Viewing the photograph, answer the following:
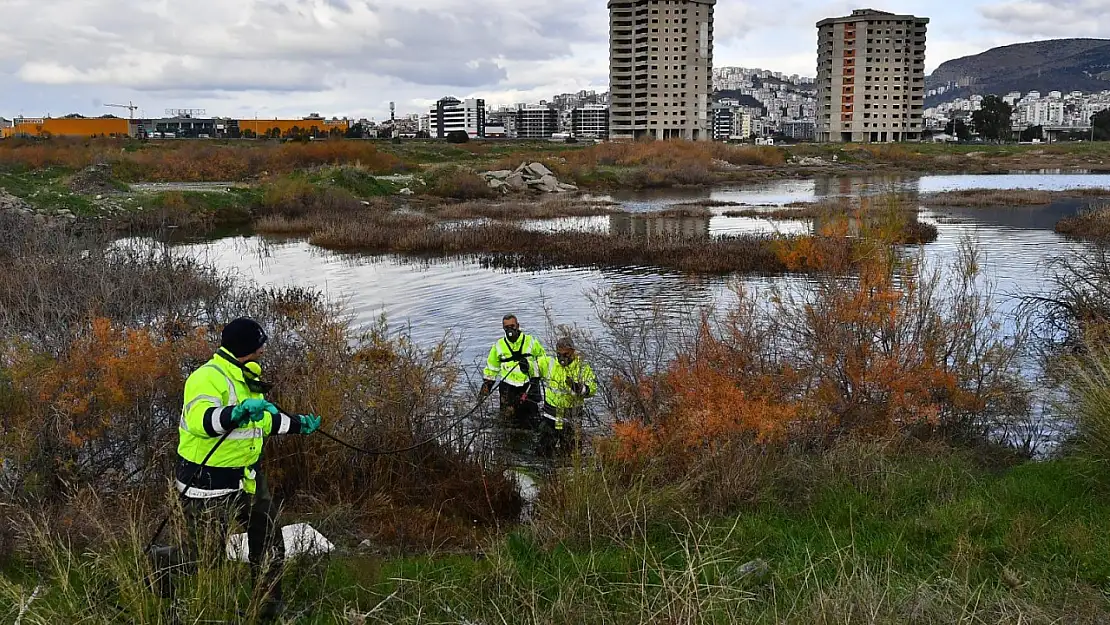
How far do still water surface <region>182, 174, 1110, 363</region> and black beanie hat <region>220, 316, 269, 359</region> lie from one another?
9.80m

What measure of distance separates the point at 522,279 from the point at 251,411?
19.2 metres

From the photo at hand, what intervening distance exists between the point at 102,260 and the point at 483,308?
26.5ft

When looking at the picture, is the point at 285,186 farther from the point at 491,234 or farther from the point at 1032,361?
the point at 1032,361

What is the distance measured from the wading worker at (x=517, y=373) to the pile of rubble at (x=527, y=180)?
4411 centimetres

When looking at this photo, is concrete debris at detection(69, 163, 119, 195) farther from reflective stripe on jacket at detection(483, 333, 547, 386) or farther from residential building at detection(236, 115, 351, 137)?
residential building at detection(236, 115, 351, 137)

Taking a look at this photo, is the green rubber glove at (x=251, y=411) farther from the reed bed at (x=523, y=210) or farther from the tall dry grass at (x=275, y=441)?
the reed bed at (x=523, y=210)

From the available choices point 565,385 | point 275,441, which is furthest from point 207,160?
point 275,441

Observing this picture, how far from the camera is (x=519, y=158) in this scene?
69.2 m

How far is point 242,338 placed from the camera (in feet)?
20.0

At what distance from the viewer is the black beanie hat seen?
239 inches

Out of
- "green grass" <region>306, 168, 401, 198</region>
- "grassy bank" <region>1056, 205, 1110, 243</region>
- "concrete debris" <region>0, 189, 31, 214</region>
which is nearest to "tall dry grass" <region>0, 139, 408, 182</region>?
"green grass" <region>306, 168, 401, 198</region>

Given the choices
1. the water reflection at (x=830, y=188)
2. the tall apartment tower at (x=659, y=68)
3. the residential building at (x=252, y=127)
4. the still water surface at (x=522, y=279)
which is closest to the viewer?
the still water surface at (x=522, y=279)

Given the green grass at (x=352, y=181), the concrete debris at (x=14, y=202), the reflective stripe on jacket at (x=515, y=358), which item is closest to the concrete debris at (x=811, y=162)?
the green grass at (x=352, y=181)

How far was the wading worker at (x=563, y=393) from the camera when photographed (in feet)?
33.5
